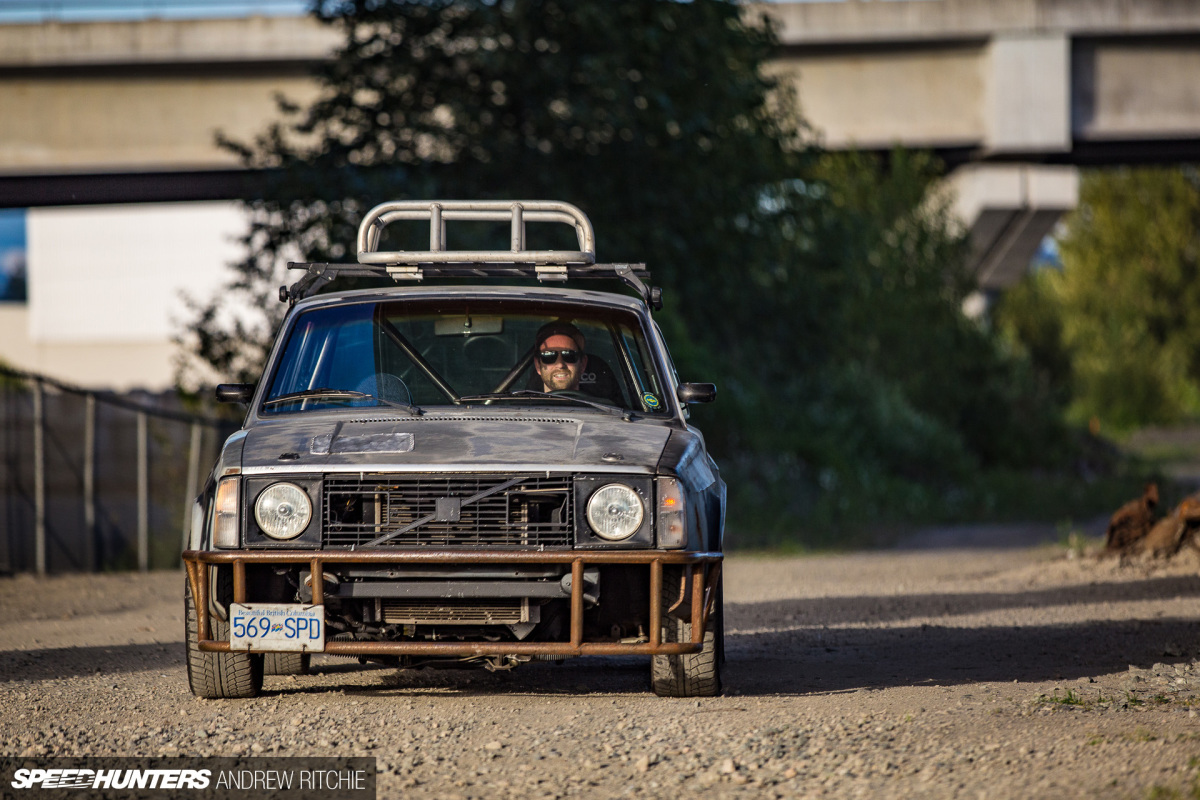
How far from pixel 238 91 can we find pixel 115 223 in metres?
31.3

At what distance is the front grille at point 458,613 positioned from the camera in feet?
18.9

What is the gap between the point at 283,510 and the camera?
5793 mm

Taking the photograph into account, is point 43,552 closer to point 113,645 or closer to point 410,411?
point 113,645

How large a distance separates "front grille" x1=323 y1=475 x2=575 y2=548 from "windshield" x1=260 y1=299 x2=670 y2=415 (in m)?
1.00

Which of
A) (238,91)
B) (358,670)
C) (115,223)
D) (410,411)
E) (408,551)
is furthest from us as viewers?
(115,223)

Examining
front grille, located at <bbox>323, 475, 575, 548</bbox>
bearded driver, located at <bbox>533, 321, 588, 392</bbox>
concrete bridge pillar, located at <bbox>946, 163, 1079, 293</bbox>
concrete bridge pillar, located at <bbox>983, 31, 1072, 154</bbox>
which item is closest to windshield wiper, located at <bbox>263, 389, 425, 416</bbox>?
bearded driver, located at <bbox>533, 321, 588, 392</bbox>

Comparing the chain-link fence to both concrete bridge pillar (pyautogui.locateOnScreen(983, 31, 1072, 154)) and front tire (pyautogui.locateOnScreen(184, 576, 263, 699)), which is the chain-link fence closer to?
front tire (pyautogui.locateOnScreen(184, 576, 263, 699))

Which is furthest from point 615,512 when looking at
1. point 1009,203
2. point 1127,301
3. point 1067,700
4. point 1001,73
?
point 1127,301

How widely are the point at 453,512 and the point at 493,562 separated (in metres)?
0.26

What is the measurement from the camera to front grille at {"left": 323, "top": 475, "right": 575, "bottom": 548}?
227 inches

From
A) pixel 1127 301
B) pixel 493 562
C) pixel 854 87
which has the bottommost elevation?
pixel 493 562

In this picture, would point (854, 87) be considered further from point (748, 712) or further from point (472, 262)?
point (748, 712)

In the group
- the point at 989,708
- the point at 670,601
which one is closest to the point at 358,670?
the point at 670,601

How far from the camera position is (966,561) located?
1428 cm
